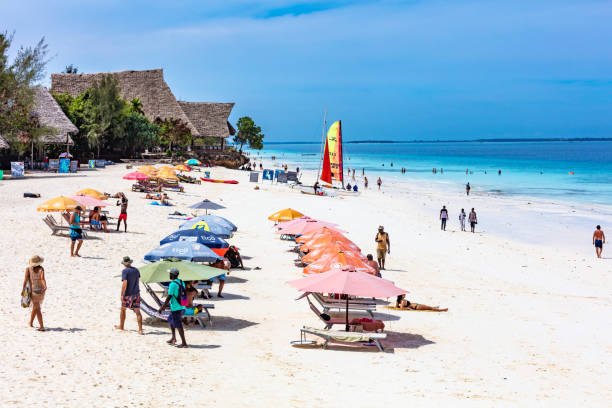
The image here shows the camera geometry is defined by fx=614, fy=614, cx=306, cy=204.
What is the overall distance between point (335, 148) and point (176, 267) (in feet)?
115

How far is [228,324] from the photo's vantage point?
1193 centimetres

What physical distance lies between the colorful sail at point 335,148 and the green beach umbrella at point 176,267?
34276 millimetres

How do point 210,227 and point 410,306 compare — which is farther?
point 210,227

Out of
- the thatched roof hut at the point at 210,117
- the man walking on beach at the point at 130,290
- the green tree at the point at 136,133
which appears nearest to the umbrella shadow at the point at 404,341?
the man walking on beach at the point at 130,290

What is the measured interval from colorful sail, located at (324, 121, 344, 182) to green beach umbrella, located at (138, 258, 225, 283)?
3428cm

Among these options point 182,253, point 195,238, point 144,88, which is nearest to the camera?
→ point 182,253

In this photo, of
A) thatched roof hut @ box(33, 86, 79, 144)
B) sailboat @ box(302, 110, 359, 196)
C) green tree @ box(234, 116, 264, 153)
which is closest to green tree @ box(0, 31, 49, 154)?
thatched roof hut @ box(33, 86, 79, 144)

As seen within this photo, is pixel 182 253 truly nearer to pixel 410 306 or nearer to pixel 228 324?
pixel 228 324

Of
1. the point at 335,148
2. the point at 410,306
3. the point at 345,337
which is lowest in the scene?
the point at 410,306

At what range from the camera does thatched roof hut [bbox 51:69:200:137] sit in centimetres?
6700

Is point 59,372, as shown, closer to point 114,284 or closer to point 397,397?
point 397,397

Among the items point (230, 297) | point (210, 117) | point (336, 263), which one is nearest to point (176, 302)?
point (336, 263)

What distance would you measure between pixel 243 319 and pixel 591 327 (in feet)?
24.7

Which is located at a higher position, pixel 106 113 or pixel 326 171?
pixel 106 113
